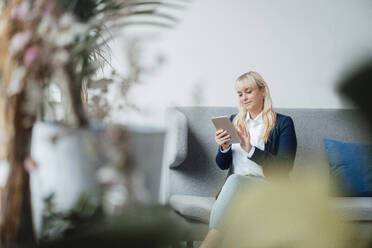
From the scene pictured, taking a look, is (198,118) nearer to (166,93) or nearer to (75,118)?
(166,93)

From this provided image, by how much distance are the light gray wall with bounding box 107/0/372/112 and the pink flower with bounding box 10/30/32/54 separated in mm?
1042

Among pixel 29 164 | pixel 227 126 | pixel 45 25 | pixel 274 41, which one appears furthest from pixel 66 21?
pixel 274 41

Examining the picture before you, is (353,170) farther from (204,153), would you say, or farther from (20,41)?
(20,41)

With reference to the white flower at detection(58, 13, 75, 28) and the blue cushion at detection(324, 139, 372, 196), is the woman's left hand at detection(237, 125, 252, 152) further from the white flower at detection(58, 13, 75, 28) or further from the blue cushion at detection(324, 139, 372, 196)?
the white flower at detection(58, 13, 75, 28)

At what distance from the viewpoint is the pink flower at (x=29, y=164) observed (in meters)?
0.55

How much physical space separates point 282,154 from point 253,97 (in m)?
0.23

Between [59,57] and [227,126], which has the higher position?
[59,57]

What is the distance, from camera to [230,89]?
162 cm

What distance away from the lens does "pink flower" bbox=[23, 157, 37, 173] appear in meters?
0.55

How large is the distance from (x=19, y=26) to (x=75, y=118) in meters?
0.15

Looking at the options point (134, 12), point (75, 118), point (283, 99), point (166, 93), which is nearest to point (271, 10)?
point (283, 99)

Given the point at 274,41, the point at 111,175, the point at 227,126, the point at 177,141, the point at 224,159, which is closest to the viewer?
the point at 111,175

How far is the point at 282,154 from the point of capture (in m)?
1.33

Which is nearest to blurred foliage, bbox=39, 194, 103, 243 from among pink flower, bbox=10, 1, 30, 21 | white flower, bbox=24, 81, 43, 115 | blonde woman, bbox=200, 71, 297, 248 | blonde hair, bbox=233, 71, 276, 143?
white flower, bbox=24, 81, 43, 115
